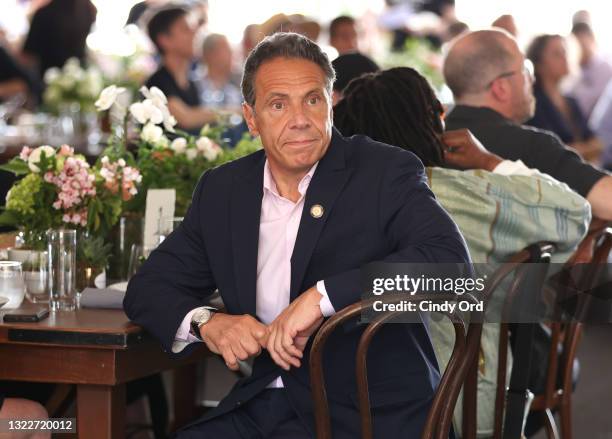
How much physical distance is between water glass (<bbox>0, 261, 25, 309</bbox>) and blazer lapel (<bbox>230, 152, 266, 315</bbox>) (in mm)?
527

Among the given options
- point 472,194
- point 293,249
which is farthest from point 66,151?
point 472,194

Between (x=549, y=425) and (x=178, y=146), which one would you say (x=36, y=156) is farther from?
(x=549, y=425)

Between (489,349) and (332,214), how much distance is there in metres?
0.69

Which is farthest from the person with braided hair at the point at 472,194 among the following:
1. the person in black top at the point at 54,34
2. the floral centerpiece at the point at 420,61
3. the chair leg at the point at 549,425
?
the person in black top at the point at 54,34

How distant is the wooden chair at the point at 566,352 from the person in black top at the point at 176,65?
3441mm

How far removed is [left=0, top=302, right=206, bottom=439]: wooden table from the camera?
7.17ft

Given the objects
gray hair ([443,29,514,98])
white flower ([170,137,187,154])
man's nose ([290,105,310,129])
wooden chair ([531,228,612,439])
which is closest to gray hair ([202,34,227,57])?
gray hair ([443,29,514,98])

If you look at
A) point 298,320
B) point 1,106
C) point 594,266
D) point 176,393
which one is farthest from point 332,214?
point 1,106

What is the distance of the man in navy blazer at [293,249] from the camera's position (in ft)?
6.84

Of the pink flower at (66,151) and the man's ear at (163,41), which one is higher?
the man's ear at (163,41)

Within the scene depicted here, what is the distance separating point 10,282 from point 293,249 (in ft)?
2.20

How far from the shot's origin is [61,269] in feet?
7.86

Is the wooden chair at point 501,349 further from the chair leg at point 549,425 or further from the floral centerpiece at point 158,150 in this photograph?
the floral centerpiece at point 158,150

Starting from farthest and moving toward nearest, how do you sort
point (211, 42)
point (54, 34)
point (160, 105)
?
point (54, 34) → point (211, 42) → point (160, 105)
